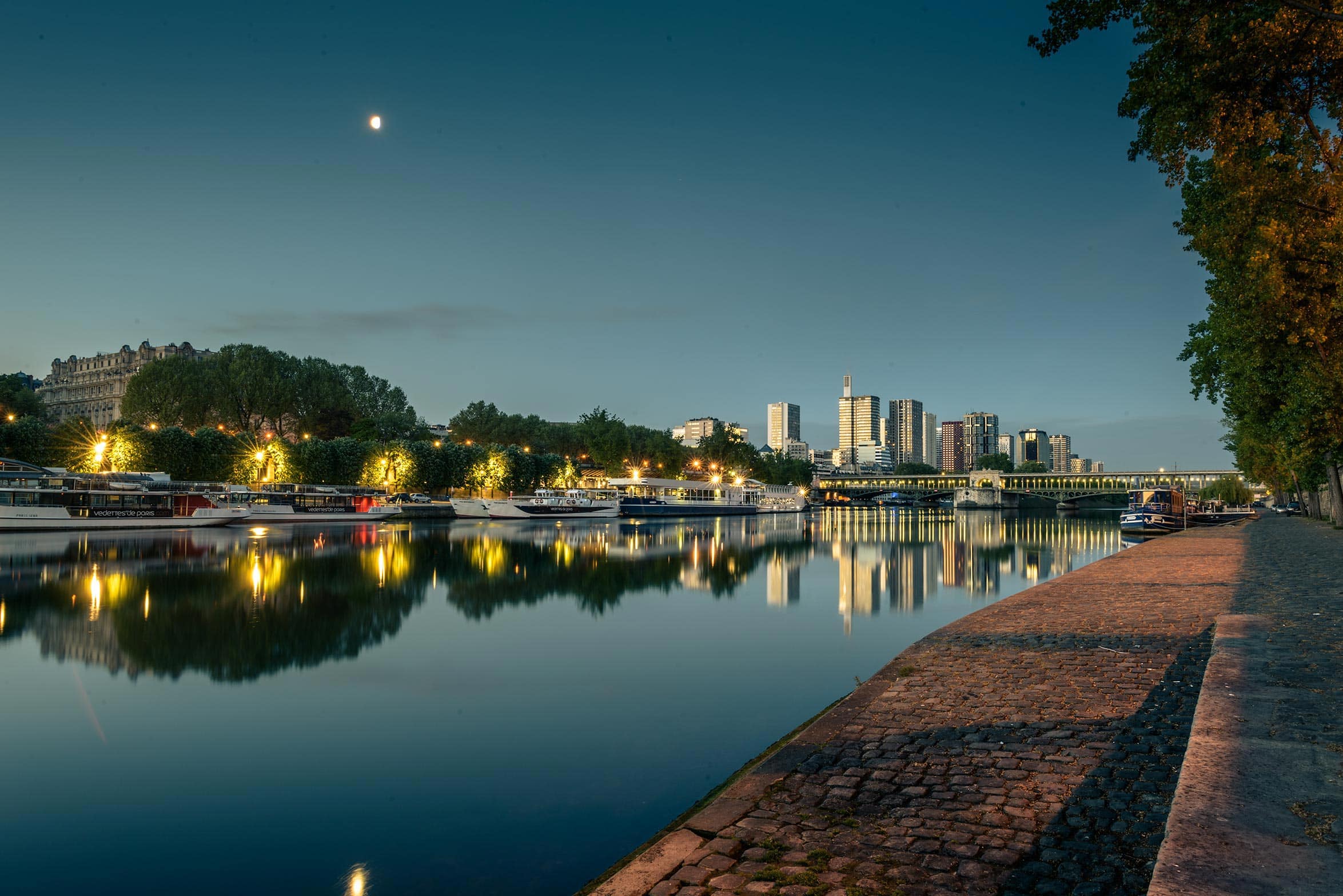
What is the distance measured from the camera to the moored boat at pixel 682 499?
341 feet

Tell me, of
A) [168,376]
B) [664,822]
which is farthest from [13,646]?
[168,376]

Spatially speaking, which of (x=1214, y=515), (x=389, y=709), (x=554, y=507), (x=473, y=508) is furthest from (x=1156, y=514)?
(x=473, y=508)

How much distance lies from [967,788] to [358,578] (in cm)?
2846

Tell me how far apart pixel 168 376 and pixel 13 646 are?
10523 centimetres

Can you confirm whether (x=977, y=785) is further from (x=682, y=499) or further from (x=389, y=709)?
(x=682, y=499)

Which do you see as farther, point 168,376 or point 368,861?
point 168,376

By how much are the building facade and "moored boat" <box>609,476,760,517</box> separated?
107948mm

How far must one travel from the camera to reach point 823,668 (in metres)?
15.7

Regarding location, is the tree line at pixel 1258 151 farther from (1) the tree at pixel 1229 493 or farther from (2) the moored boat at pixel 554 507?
(1) the tree at pixel 1229 493

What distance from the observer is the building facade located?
170000 mm

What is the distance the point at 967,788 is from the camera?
6.80 metres

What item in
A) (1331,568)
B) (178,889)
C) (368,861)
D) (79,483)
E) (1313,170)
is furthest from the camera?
(79,483)

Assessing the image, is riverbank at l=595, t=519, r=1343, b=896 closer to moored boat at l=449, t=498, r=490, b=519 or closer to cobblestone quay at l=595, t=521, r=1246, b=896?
cobblestone quay at l=595, t=521, r=1246, b=896

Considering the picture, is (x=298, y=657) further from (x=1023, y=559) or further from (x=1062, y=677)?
(x=1023, y=559)
